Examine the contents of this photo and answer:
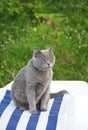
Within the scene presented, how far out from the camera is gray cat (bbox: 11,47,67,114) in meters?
2.66

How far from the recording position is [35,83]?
2.74m

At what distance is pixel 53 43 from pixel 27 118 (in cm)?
185

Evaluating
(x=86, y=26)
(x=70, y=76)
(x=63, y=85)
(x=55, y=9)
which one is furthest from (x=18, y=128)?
(x=55, y=9)

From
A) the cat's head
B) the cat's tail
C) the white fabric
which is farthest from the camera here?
the cat's tail

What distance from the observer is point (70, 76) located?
13.8 feet

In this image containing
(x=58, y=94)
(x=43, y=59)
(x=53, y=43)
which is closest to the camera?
(x=43, y=59)

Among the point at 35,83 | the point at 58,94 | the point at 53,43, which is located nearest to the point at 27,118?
the point at 35,83

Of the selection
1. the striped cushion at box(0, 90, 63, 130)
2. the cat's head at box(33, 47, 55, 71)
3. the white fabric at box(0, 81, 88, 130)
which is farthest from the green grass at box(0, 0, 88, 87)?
the cat's head at box(33, 47, 55, 71)

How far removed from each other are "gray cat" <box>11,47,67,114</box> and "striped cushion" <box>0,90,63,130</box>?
5cm

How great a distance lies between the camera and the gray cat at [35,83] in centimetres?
266

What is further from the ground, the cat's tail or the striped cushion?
the striped cushion

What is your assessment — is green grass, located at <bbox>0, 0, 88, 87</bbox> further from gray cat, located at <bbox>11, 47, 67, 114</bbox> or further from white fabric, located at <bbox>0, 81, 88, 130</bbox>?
gray cat, located at <bbox>11, 47, 67, 114</bbox>

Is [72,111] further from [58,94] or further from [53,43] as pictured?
[53,43]

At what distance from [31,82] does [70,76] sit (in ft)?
4.96
